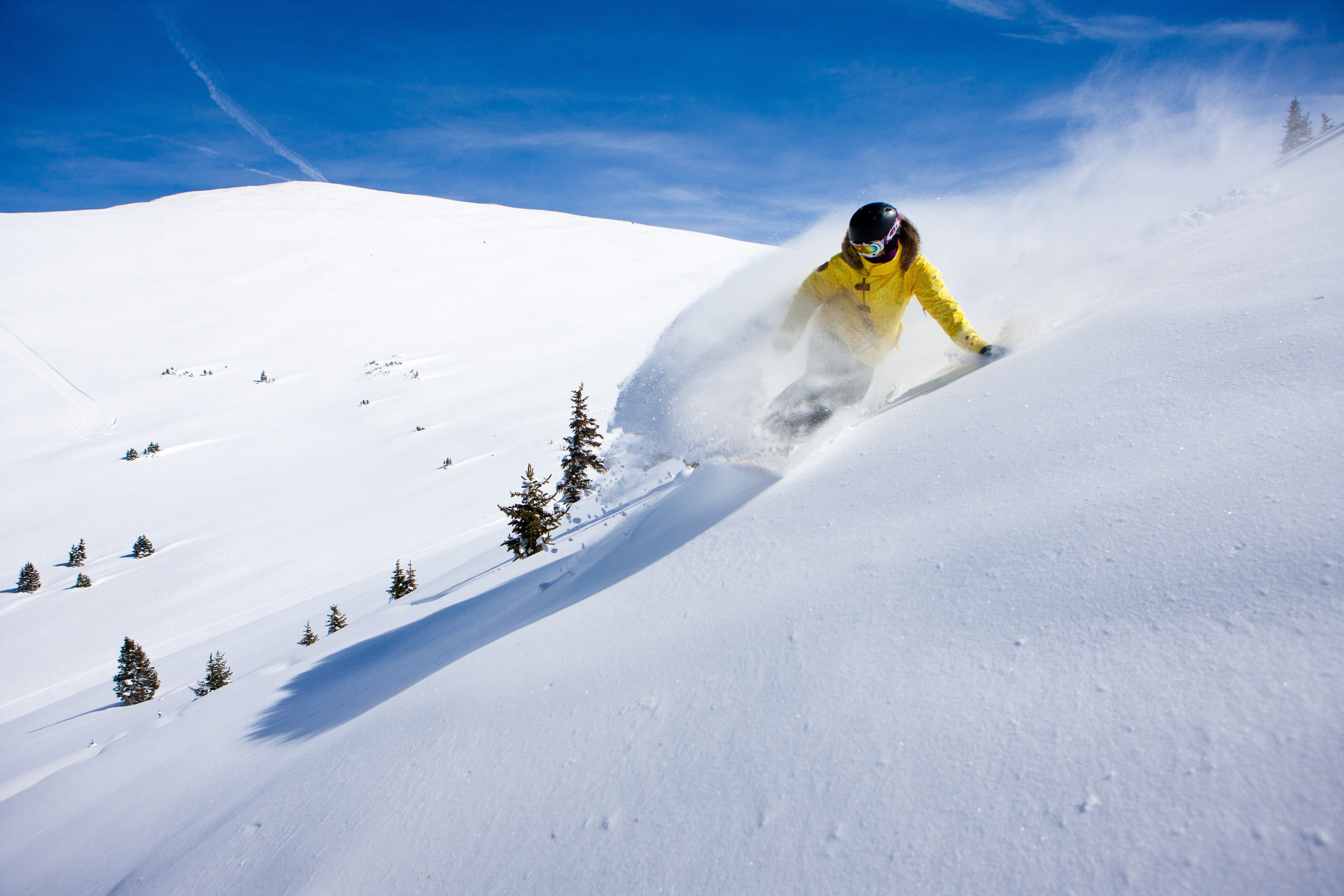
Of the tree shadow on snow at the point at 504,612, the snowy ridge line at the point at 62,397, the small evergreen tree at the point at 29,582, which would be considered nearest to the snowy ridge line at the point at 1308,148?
the tree shadow on snow at the point at 504,612

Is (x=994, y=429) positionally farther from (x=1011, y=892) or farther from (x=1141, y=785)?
(x=1011, y=892)

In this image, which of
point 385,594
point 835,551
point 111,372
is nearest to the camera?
point 835,551

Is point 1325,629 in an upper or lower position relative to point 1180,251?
lower

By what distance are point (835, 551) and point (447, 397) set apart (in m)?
28.8

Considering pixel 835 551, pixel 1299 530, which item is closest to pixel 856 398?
pixel 835 551

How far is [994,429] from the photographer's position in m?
2.43

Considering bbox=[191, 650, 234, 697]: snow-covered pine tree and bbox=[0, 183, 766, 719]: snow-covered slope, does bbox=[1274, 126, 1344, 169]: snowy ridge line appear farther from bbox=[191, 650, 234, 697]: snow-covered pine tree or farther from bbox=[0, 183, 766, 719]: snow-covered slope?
bbox=[191, 650, 234, 697]: snow-covered pine tree

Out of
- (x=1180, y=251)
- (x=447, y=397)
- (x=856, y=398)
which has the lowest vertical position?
(x=856, y=398)

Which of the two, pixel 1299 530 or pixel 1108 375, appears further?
pixel 1108 375

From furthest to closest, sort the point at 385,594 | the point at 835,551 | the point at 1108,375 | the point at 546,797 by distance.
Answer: the point at 385,594 → the point at 1108,375 → the point at 835,551 → the point at 546,797

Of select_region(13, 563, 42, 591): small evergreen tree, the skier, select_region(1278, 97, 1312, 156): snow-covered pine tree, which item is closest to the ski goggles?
the skier

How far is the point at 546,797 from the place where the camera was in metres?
1.71

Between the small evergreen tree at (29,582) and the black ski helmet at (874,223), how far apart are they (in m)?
24.5

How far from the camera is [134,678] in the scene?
10.5m
